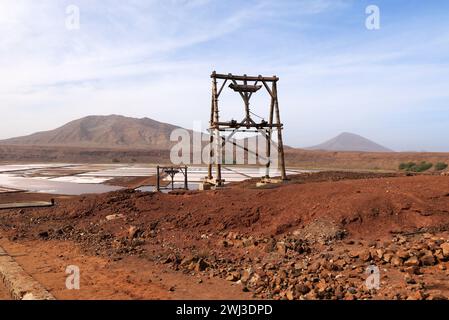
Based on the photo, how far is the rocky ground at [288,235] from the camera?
6.41 metres

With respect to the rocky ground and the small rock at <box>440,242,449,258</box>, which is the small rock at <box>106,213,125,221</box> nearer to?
the rocky ground

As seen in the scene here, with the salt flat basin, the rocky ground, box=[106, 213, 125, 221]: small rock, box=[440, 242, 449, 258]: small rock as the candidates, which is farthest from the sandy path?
the salt flat basin

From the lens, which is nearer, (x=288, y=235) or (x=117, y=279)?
(x=117, y=279)

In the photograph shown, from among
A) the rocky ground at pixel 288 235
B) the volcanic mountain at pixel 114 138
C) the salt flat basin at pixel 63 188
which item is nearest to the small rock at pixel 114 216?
the rocky ground at pixel 288 235

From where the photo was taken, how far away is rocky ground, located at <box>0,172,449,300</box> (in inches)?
252

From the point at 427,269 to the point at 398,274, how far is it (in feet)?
1.56

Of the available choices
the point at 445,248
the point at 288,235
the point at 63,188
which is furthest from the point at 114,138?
the point at 445,248

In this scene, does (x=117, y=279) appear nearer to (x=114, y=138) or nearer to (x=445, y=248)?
(x=445, y=248)

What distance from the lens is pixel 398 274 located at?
20.9 ft

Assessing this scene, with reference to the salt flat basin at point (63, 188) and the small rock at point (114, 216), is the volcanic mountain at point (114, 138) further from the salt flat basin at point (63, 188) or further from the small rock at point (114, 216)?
the small rock at point (114, 216)

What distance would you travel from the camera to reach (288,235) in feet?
30.2

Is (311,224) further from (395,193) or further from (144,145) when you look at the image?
(144,145)

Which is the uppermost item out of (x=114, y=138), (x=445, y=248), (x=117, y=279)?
(x=114, y=138)
